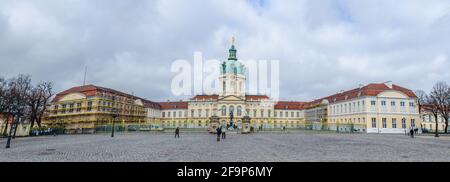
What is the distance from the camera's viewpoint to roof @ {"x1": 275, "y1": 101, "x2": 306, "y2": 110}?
10000cm

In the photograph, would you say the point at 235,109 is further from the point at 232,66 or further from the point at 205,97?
the point at 232,66

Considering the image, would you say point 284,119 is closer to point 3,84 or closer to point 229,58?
point 229,58

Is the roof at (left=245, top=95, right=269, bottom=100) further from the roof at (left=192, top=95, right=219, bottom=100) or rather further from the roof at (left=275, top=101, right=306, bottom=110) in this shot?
the roof at (left=192, top=95, right=219, bottom=100)

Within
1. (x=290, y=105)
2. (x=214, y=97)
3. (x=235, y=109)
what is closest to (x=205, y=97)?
(x=214, y=97)

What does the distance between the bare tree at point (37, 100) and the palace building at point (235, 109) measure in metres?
6.37

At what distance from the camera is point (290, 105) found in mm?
101562

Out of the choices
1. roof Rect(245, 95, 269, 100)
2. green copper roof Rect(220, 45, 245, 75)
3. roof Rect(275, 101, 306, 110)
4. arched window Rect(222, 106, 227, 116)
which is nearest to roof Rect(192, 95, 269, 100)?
roof Rect(245, 95, 269, 100)

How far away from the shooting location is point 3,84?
120ft

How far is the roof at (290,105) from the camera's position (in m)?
100

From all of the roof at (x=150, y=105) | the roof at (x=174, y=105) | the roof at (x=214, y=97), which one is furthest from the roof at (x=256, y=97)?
the roof at (x=150, y=105)

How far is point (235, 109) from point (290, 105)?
23.5 meters
